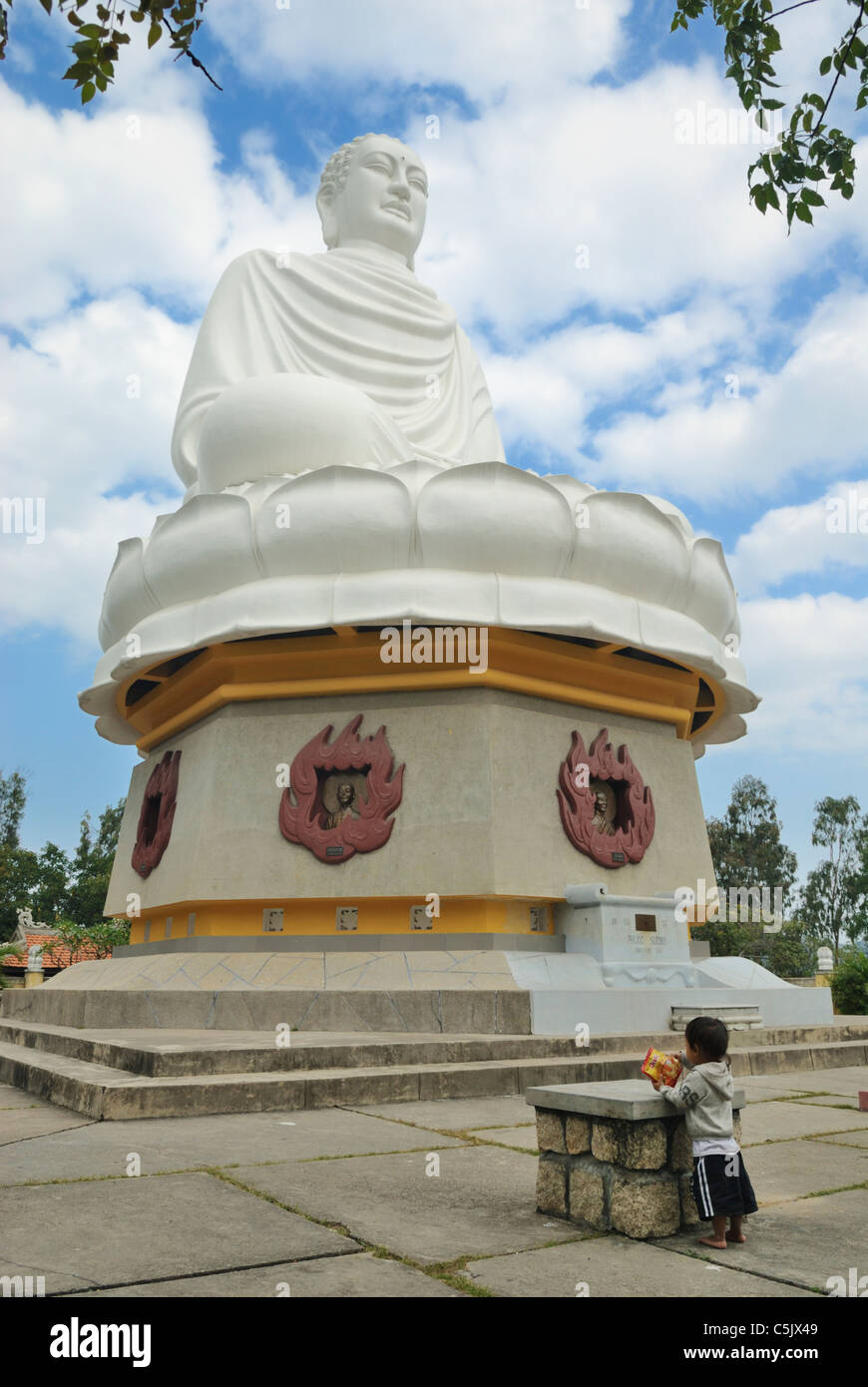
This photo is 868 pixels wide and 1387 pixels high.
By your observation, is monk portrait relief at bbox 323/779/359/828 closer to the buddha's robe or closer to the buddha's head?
the buddha's robe

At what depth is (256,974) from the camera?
31.4 feet

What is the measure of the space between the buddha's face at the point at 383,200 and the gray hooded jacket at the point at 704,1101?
1521 cm

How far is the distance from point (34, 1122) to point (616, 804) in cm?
707

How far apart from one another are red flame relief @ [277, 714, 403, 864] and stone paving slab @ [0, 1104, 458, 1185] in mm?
4302

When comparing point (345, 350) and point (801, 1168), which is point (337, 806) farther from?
point (345, 350)

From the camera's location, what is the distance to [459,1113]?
589 centimetres

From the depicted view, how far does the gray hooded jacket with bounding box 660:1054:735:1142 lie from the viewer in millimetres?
3438

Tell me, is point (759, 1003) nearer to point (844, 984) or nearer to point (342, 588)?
point (342, 588)

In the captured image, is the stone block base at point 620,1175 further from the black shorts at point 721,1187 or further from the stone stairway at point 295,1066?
the stone stairway at point 295,1066

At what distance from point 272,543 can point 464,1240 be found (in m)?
8.09

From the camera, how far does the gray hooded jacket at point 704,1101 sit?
344 centimetres

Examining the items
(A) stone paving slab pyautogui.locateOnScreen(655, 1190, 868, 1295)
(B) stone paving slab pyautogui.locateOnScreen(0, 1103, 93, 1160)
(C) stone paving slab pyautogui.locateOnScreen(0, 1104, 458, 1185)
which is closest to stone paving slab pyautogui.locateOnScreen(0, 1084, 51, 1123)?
(B) stone paving slab pyautogui.locateOnScreen(0, 1103, 93, 1160)

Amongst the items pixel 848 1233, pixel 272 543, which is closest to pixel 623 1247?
pixel 848 1233

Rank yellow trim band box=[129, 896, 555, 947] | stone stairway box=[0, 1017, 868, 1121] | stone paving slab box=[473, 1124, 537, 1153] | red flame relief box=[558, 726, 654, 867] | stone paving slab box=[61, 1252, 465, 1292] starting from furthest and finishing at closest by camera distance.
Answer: red flame relief box=[558, 726, 654, 867] < yellow trim band box=[129, 896, 555, 947] < stone stairway box=[0, 1017, 868, 1121] < stone paving slab box=[473, 1124, 537, 1153] < stone paving slab box=[61, 1252, 465, 1292]
